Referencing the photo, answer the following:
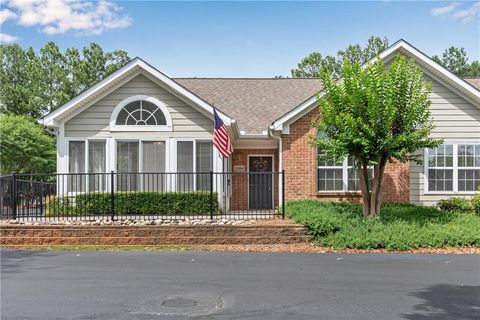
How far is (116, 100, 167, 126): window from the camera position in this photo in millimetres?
15977

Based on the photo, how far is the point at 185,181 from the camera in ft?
52.2

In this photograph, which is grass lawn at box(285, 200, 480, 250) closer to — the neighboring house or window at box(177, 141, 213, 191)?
the neighboring house

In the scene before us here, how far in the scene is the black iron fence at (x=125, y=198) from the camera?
543 inches

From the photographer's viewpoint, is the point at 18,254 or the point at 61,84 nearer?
the point at 18,254

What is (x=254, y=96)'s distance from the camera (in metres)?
20.8

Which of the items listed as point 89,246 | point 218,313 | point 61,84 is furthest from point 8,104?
point 218,313

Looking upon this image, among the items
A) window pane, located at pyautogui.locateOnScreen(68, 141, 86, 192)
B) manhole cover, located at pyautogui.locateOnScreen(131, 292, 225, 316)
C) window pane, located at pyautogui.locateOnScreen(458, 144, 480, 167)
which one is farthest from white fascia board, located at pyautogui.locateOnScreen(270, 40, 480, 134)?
manhole cover, located at pyautogui.locateOnScreen(131, 292, 225, 316)

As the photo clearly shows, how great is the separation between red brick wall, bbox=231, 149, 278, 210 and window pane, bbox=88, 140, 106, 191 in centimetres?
515

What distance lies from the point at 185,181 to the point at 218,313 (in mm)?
10228

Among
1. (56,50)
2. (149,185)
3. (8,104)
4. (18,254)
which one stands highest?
(56,50)

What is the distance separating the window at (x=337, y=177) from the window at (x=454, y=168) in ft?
8.69

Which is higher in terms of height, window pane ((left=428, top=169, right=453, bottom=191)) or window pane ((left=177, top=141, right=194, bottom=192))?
window pane ((left=177, top=141, right=194, bottom=192))

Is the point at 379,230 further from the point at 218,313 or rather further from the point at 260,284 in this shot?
the point at 218,313

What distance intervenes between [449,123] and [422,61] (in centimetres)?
247
